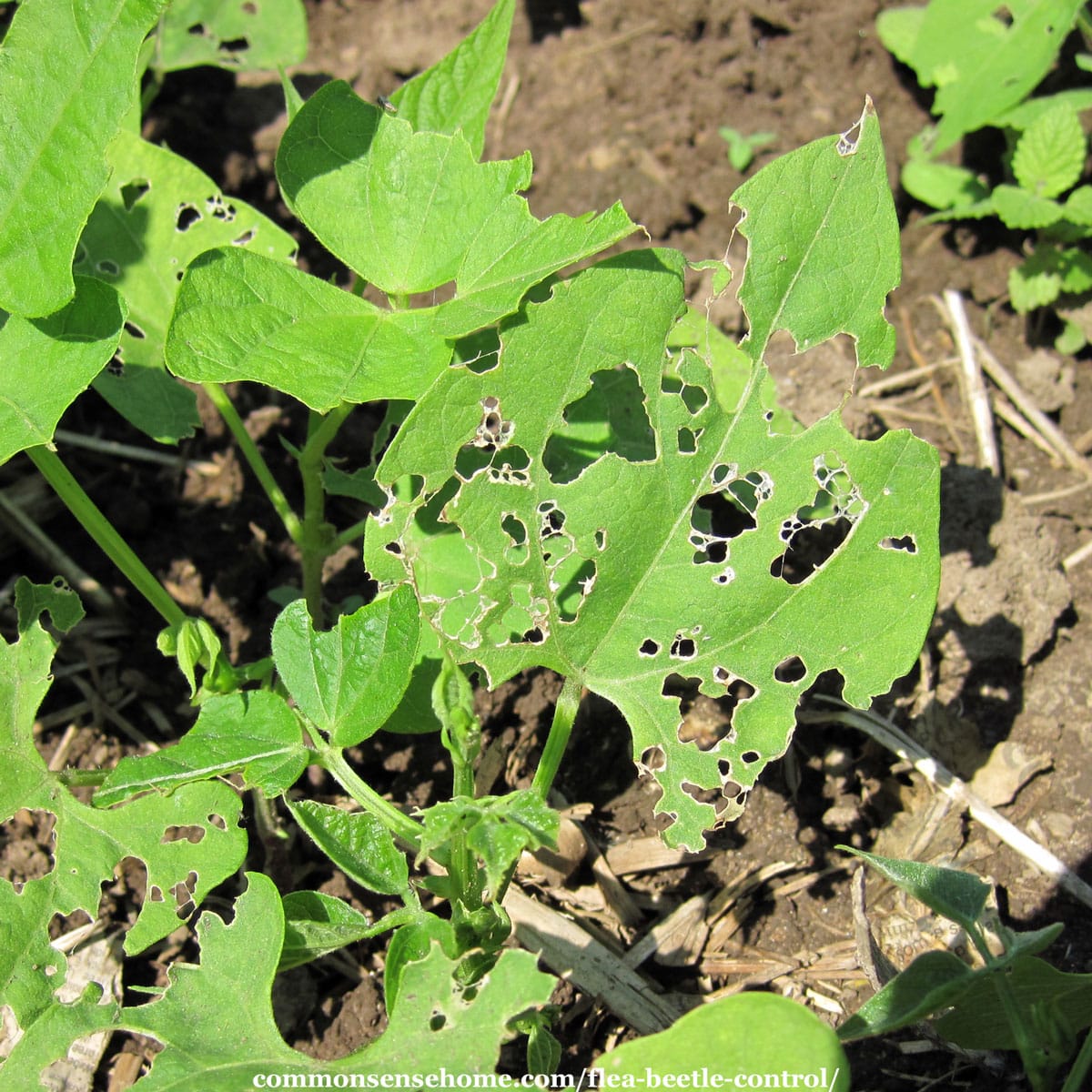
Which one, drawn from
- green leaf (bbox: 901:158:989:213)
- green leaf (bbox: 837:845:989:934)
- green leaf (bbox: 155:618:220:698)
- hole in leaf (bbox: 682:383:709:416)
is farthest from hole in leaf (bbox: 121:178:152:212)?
green leaf (bbox: 901:158:989:213)

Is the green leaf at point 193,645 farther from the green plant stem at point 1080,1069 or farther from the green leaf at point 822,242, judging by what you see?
the green plant stem at point 1080,1069

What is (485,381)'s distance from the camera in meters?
1.79

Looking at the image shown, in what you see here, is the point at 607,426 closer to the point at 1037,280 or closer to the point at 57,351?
the point at 57,351

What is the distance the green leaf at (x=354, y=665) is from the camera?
177 cm

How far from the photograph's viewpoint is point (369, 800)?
1.79 meters

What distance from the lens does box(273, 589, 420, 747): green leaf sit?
177 centimetres

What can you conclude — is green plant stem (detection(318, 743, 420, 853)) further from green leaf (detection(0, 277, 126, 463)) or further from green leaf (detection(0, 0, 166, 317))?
green leaf (detection(0, 0, 166, 317))

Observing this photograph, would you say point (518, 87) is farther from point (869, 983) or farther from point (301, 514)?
point (869, 983)

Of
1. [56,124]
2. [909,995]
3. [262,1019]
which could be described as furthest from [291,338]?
[909,995]

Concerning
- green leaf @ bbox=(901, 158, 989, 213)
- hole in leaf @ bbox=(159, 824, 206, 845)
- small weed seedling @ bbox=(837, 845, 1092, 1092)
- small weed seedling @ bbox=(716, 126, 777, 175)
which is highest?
Result: small weed seedling @ bbox=(716, 126, 777, 175)

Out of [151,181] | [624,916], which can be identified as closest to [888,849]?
[624,916]

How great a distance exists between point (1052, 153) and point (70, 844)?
9.46ft

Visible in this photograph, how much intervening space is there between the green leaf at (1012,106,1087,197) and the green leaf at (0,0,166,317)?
2296 mm

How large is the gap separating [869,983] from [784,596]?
82 cm
